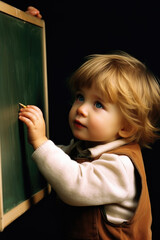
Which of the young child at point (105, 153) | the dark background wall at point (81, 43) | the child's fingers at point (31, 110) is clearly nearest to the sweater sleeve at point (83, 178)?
the young child at point (105, 153)

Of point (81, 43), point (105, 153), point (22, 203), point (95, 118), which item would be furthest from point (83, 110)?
point (81, 43)

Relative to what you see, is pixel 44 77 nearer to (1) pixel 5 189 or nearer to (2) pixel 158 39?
(1) pixel 5 189

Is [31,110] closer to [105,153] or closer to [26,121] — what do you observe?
[26,121]

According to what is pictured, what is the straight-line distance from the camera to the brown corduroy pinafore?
125 centimetres

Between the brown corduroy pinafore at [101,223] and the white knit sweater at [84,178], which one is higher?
the white knit sweater at [84,178]

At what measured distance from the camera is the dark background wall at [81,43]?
5.66 ft

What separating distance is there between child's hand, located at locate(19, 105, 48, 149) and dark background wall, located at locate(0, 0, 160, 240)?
65 cm

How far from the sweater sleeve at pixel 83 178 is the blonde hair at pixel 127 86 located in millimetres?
204

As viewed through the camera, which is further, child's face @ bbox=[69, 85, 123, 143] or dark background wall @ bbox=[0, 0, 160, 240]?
dark background wall @ bbox=[0, 0, 160, 240]

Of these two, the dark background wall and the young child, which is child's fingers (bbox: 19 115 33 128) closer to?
the young child

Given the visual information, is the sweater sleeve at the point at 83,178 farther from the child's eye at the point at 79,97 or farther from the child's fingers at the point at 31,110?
the child's eye at the point at 79,97

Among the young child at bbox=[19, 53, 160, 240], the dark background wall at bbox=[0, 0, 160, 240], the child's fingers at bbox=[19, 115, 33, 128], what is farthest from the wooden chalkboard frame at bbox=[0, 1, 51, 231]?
the dark background wall at bbox=[0, 0, 160, 240]

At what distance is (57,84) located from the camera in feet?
6.33

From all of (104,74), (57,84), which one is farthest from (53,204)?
(104,74)
